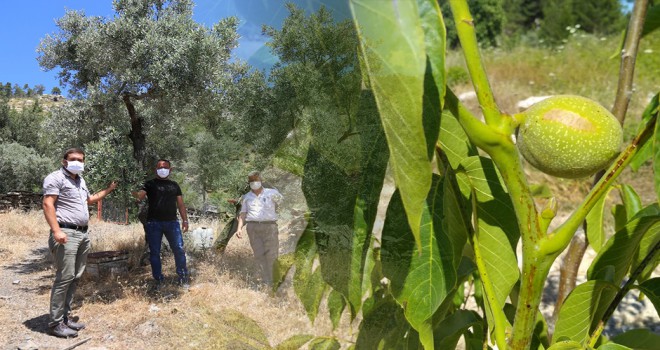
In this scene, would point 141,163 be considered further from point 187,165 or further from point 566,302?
point 566,302

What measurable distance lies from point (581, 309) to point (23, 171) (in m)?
2.00

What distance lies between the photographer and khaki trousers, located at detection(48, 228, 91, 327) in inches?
63.9

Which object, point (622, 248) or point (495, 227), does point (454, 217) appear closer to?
point (495, 227)

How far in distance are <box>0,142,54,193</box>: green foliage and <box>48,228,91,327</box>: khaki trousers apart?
25cm

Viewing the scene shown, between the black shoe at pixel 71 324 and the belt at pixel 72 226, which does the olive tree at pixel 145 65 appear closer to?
the black shoe at pixel 71 324

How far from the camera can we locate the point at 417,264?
8.1 inches

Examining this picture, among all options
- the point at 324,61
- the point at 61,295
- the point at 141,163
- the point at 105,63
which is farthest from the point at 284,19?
the point at 61,295

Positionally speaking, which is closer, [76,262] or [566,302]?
[566,302]

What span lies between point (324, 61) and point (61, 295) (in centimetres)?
166

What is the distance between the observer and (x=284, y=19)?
20 cm

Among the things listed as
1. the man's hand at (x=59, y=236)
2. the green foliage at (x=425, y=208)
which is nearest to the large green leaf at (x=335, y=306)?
the green foliage at (x=425, y=208)

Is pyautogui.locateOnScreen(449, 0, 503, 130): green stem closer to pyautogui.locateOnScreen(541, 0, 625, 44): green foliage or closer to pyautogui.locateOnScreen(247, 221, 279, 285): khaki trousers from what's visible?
pyautogui.locateOnScreen(247, 221, 279, 285): khaki trousers

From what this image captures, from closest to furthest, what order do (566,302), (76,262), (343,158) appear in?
(343,158)
(566,302)
(76,262)

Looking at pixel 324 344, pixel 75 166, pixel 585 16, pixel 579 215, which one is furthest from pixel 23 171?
pixel 585 16
